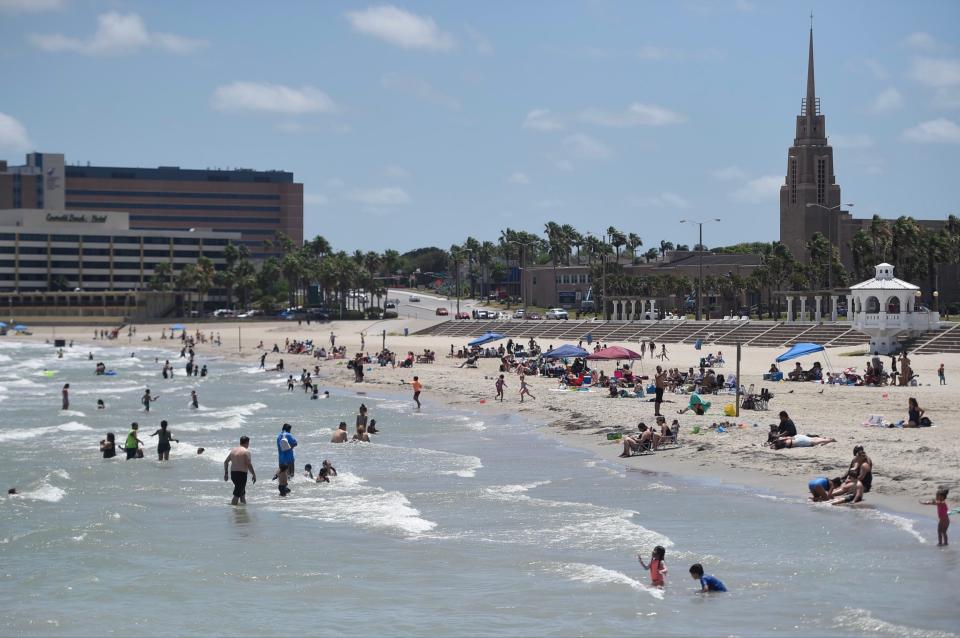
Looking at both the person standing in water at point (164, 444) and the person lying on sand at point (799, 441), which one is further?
the person standing in water at point (164, 444)

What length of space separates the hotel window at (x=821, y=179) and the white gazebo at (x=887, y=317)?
63043 mm

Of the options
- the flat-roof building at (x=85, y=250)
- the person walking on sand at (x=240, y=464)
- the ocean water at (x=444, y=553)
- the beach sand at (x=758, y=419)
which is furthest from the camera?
the flat-roof building at (x=85, y=250)

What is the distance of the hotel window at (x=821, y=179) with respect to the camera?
116 metres

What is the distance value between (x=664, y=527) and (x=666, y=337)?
57925mm

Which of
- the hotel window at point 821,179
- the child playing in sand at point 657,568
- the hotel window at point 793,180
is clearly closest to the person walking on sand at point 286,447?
the child playing in sand at point 657,568

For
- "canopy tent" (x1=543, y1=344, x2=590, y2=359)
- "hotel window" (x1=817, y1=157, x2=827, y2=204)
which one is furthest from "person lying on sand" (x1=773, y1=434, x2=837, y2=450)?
"hotel window" (x1=817, y1=157, x2=827, y2=204)

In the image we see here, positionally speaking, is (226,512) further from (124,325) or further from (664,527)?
(124,325)

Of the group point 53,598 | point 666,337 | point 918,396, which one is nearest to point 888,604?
point 53,598

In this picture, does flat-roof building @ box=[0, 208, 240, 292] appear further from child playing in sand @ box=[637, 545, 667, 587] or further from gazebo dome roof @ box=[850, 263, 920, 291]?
child playing in sand @ box=[637, 545, 667, 587]

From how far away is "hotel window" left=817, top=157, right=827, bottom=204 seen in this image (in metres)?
116

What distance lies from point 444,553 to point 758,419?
15569 mm

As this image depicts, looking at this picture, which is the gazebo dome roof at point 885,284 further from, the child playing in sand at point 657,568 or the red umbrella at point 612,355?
the child playing in sand at point 657,568

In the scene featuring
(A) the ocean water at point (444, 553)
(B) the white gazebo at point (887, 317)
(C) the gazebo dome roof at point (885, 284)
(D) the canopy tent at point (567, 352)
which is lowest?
(A) the ocean water at point (444, 553)

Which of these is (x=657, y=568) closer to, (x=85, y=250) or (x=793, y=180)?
(x=793, y=180)
